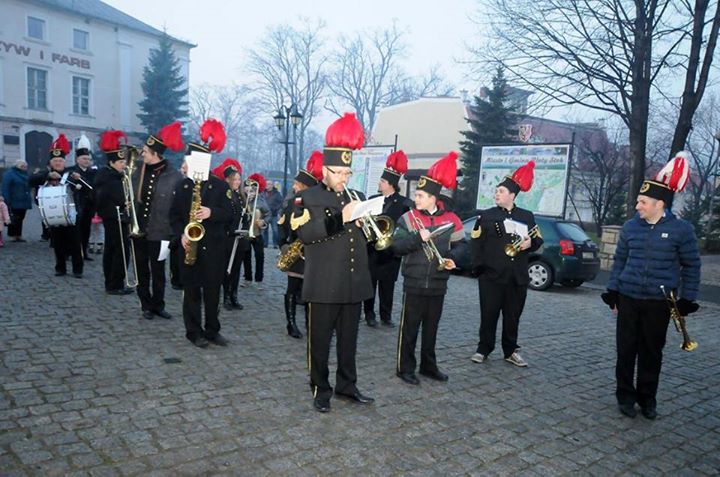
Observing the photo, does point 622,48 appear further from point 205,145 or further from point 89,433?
point 89,433

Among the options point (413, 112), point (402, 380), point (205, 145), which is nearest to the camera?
point (402, 380)

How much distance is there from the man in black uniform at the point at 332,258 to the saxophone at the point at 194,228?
1815 millimetres

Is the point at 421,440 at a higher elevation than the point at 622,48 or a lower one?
lower

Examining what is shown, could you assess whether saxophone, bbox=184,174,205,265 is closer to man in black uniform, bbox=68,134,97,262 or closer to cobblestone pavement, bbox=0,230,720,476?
cobblestone pavement, bbox=0,230,720,476

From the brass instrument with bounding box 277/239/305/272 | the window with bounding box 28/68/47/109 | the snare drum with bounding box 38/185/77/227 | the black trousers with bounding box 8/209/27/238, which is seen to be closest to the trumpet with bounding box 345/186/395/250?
the brass instrument with bounding box 277/239/305/272

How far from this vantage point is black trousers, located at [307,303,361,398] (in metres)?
4.62

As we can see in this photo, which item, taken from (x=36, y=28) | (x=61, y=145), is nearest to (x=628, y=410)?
(x=61, y=145)

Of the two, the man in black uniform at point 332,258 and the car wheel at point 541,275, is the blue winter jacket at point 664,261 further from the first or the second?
the car wheel at point 541,275

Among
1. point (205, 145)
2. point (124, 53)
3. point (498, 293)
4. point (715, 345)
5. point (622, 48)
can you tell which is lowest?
point (715, 345)

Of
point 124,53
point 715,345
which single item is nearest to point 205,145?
point 715,345

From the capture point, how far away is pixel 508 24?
18.0 meters

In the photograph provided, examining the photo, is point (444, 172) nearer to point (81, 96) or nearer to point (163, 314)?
point (163, 314)

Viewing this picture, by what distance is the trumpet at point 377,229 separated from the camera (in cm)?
447

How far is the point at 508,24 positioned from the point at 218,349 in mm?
15913
